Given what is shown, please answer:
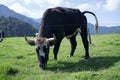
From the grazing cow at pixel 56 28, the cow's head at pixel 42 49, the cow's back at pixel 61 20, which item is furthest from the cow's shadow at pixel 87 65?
the cow's back at pixel 61 20

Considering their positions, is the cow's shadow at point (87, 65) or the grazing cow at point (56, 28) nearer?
the cow's shadow at point (87, 65)

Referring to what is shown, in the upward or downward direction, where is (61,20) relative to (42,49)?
upward

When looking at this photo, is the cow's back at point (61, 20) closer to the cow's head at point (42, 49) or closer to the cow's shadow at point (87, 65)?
the cow's head at point (42, 49)

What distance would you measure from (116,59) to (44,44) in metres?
4.22

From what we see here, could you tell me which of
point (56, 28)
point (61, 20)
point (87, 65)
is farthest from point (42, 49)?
point (61, 20)

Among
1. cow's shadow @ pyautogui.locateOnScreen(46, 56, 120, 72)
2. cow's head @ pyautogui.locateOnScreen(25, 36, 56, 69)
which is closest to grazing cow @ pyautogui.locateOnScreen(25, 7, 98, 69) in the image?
cow's head @ pyautogui.locateOnScreen(25, 36, 56, 69)

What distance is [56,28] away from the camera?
673 inches

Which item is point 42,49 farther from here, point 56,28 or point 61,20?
point 61,20

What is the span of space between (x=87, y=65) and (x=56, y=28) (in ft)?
8.79

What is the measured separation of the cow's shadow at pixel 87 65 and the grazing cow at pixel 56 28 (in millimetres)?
830

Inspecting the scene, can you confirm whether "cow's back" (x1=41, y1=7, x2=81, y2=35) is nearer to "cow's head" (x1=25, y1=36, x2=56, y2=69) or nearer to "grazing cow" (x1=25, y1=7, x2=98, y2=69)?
"grazing cow" (x1=25, y1=7, x2=98, y2=69)

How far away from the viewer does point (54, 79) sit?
1262 centimetres

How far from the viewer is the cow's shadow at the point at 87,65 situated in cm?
Result: 1494

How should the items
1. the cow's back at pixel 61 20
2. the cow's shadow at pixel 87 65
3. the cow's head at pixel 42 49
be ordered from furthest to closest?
the cow's back at pixel 61 20 < the cow's head at pixel 42 49 < the cow's shadow at pixel 87 65
